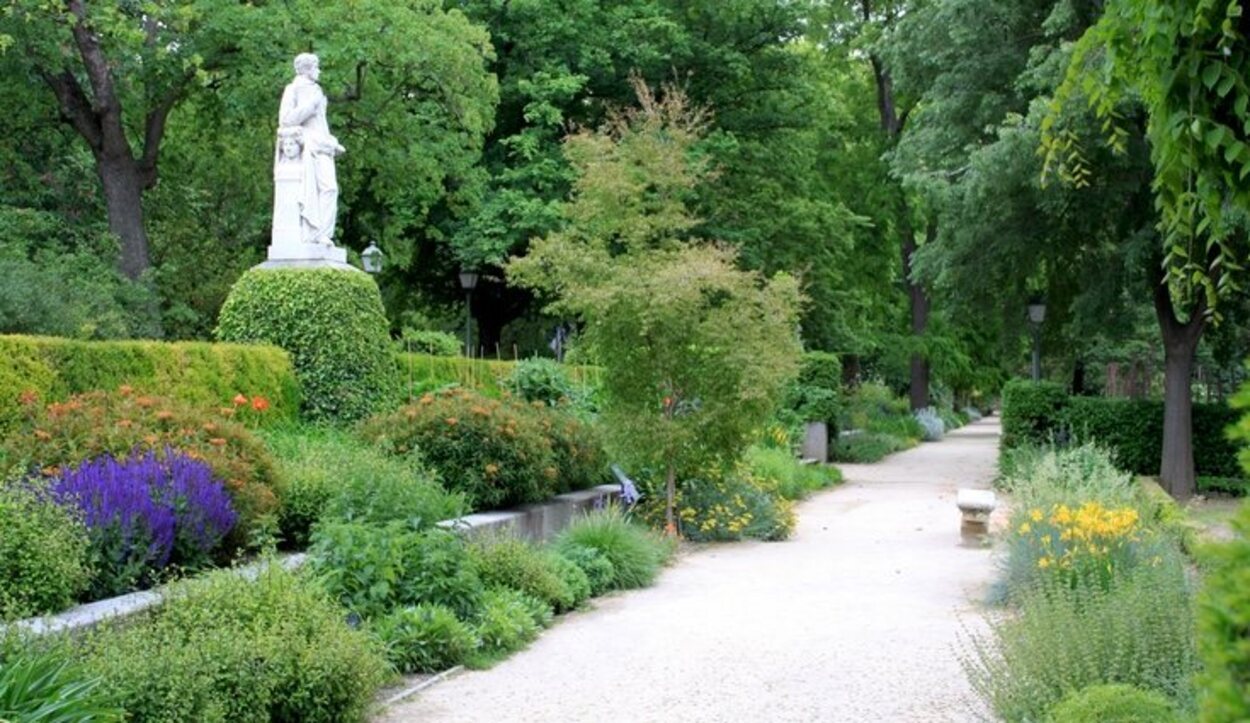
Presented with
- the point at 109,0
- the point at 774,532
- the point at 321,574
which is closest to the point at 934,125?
the point at 774,532

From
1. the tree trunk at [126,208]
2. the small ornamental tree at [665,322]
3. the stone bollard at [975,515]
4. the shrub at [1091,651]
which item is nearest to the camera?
the shrub at [1091,651]

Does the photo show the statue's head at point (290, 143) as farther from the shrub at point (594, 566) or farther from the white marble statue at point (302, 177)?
the shrub at point (594, 566)

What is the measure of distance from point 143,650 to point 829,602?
5945mm

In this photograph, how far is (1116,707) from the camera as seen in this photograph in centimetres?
476

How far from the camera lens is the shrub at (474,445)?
10.7 meters

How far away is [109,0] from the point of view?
1856cm

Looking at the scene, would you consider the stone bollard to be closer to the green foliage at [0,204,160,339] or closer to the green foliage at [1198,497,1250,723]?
the green foliage at [0,204,160,339]

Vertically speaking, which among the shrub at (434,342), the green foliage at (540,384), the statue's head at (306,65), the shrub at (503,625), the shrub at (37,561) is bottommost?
the shrub at (503,625)

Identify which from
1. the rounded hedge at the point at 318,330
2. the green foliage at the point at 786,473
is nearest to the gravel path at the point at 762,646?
the green foliage at the point at 786,473

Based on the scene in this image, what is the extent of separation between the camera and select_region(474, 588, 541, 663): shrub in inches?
301

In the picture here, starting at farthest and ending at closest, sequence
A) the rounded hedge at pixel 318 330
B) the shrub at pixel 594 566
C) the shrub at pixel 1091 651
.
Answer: the rounded hedge at pixel 318 330 → the shrub at pixel 594 566 → the shrub at pixel 1091 651

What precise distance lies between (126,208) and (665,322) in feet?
39.5

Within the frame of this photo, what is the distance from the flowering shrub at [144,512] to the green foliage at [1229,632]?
5.50m

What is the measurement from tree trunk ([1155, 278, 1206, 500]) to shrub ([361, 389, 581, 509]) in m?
11.2
